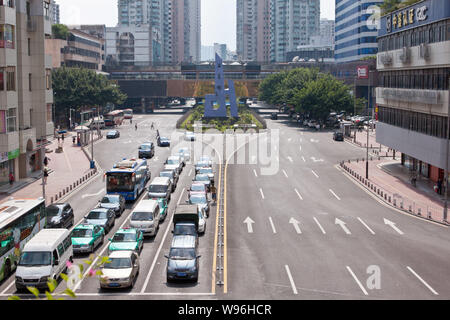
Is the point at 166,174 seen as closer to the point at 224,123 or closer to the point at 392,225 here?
the point at 392,225

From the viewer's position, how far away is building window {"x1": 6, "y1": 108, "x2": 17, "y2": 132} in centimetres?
Answer: 5641

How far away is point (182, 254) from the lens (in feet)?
99.1

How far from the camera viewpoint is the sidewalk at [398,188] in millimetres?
47750

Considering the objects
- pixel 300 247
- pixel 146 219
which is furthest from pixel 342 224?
pixel 146 219

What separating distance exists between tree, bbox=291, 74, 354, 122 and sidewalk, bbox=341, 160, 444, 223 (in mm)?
44737

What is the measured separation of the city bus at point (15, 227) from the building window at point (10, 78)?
24.8 m

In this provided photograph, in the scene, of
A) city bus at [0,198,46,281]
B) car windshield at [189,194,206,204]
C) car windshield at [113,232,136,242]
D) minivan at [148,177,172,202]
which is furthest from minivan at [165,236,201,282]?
minivan at [148,177,172,202]

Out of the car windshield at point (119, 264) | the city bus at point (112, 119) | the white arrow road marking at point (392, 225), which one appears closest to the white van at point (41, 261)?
the car windshield at point (119, 264)

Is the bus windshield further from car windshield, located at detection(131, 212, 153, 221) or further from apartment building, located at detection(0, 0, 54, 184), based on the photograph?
apartment building, located at detection(0, 0, 54, 184)

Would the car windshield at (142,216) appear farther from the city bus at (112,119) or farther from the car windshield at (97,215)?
the city bus at (112,119)
